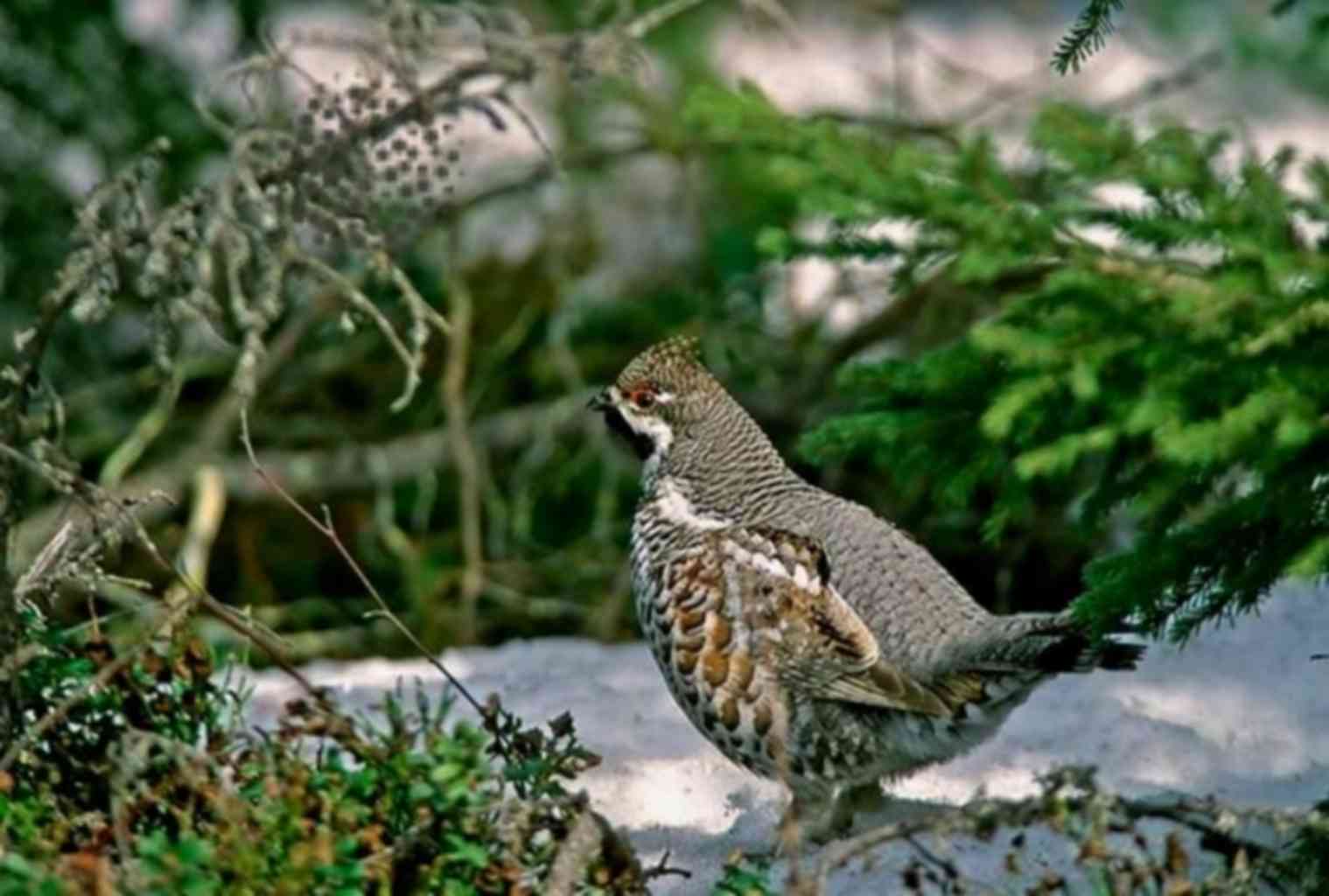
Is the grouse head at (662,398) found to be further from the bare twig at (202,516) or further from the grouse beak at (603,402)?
the bare twig at (202,516)

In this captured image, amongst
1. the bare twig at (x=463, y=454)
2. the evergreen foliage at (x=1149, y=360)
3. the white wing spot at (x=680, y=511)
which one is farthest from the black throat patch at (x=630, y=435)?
the bare twig at (x=463, y=454)

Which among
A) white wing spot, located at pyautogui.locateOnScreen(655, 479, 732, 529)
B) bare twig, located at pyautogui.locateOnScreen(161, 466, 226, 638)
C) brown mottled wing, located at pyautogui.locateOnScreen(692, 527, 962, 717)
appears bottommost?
bare twig, located at pyautogui.locateOnScreen(161, 466, 226, 638)

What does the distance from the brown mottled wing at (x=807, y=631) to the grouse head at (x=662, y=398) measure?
378 mm

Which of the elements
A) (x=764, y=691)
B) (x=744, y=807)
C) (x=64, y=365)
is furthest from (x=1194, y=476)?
(x=64, y=365)

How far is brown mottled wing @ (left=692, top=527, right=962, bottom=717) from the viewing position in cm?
435

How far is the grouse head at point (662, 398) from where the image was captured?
4879mm

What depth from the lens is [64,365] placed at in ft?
26.3

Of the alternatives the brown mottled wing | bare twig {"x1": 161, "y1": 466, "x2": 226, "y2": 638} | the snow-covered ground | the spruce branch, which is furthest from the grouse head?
bare twig {"x1": 161, "y1": 466, "x2": 226, "y2": 638}

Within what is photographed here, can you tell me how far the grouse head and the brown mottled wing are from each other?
0.38m

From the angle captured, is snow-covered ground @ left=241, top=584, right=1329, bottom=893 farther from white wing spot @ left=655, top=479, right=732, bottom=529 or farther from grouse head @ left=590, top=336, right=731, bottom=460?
grouse head @ left=590, top=336, right=731, bottom=460

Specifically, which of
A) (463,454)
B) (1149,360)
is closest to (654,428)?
(1149,360)

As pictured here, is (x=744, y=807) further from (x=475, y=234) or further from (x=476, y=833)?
(x=475, y=234)

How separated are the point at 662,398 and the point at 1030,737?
979 millimetres

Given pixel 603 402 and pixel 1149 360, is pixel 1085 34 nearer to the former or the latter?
pixel 1149 360
